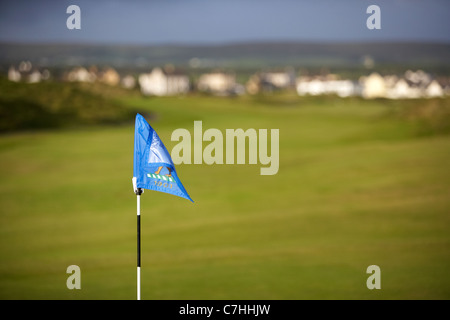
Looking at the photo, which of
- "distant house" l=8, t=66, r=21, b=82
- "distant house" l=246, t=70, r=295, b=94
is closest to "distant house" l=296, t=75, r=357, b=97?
"distant house" l=246, t=70, r=295, b=94

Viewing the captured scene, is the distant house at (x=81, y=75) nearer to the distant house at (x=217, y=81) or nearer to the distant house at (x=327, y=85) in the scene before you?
the distant house at (x=217, y=81)

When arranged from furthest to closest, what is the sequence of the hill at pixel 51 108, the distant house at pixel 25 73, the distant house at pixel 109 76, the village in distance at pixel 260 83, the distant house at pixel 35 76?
the distant house at pixel 109 76, the village in distance at pixel 260 83, the distant house at pixel 35 76, the distant house at pixel 25 73, the hill at pixel 51 108

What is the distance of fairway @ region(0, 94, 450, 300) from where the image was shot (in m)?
12.1

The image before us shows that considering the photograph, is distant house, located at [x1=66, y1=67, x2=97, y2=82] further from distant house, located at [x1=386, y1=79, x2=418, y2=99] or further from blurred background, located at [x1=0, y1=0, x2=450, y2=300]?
blurred background, located at [x1=0, y1=0, x2=450, y2=300]

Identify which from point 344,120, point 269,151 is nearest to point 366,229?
point 269,151

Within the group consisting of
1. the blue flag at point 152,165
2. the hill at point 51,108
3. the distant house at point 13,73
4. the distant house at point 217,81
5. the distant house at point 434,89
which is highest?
the distant house at point 217,81

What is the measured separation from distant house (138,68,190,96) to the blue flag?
4150 inches

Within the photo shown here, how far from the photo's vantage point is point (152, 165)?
22.6 ft

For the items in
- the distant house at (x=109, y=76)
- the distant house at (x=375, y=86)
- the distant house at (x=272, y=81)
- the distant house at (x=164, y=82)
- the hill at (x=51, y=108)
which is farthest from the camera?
the distant house at (x=272, y=81)

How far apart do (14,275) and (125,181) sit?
11.1m

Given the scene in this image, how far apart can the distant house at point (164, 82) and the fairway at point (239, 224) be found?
260ft

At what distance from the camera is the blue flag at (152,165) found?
684 cm

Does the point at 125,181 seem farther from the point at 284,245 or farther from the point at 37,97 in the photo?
the point at 37,97

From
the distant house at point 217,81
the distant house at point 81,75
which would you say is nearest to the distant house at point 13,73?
the distant house at point 81,75
